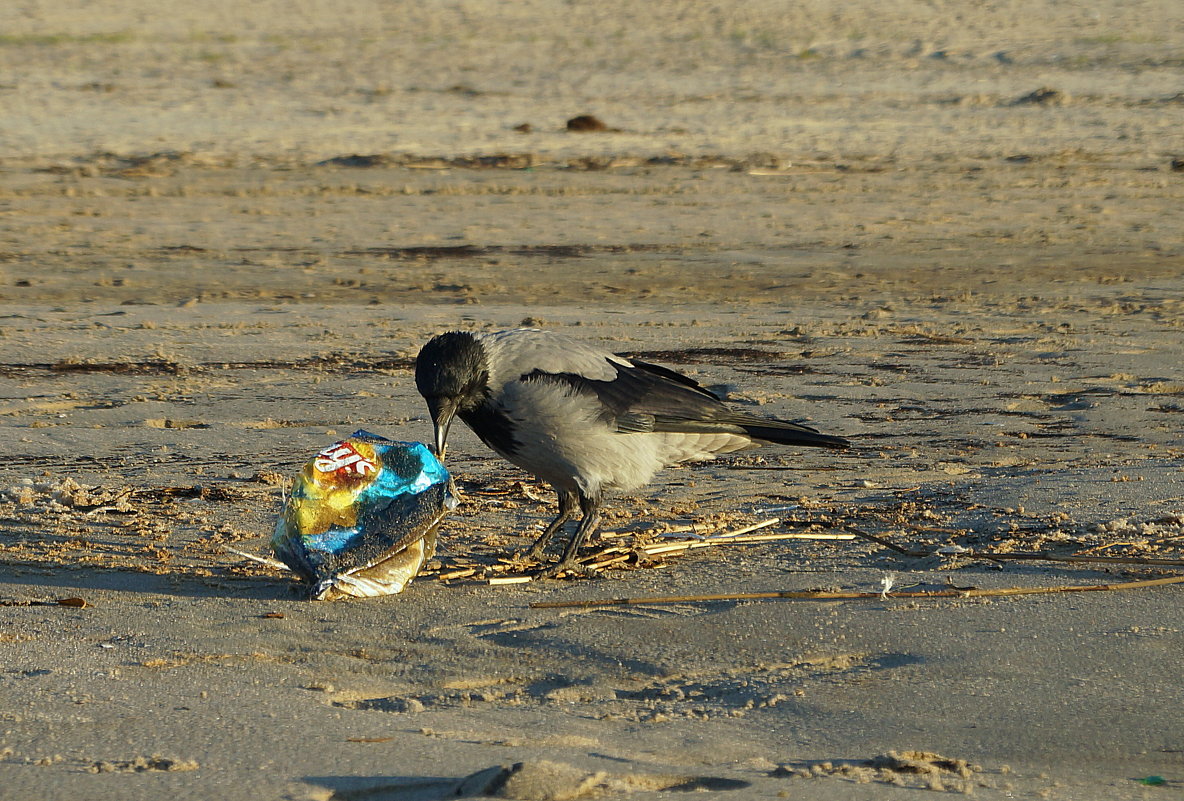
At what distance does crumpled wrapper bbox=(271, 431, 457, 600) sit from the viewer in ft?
14.5

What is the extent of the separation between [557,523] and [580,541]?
136mm

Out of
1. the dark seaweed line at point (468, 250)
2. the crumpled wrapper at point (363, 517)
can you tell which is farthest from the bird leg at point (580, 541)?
the dark seaweed line at point (468, 250)

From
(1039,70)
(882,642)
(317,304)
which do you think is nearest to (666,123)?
(1039,70)

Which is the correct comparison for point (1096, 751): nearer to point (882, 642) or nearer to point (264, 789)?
point (882, 642)

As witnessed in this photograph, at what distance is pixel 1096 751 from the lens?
330 cm

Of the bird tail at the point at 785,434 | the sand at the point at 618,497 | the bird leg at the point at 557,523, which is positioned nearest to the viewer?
the sand at the point at 618,497

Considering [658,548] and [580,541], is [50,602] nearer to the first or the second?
[580,541]

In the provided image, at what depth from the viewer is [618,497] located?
5.77m

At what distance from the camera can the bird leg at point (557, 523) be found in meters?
4.90

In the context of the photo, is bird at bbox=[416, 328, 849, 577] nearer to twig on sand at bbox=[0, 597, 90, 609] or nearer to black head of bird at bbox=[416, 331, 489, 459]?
black head of bird at bbox=[416, 331, 489, 459]

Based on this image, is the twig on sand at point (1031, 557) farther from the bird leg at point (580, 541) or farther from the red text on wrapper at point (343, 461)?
the red text on wrapper at point (343, 461)

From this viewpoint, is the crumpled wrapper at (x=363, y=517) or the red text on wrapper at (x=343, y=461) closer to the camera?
the crumpled wrapper at (x=363, y=517)

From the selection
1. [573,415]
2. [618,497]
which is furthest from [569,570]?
[618,497]

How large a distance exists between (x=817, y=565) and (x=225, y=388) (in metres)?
3.74
